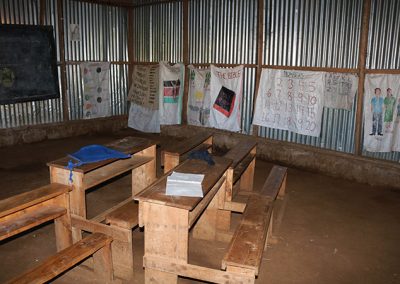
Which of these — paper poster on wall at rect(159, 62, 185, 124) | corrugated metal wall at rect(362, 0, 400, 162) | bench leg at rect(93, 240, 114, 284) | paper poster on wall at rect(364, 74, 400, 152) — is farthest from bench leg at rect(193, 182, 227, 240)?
paper poster on wall at rect(159, 62, 185, 124)

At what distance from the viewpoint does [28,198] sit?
347 cm

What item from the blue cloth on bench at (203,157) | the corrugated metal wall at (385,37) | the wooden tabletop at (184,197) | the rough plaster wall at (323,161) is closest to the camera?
Result: the wooden tabletop at (184,197)

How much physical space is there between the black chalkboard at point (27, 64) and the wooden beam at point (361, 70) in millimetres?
7074

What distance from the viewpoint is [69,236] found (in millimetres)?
3910

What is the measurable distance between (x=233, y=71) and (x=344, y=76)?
8.31 feet

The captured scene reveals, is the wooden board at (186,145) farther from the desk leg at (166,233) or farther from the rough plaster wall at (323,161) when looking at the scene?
the rough plaster wall at (323,161)

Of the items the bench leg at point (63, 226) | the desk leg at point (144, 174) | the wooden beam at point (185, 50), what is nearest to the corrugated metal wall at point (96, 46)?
the wooden beam at point (185, 50)

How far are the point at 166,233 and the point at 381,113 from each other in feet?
16.0

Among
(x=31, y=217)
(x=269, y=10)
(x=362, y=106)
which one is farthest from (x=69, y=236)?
(x=269, y=10)

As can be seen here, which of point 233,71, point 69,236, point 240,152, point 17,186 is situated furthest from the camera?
point 233,71

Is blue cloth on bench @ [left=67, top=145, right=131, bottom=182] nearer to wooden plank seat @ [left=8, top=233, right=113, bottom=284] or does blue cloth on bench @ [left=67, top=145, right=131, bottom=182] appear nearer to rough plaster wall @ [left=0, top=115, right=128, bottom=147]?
wooden plank seat @ [left=8, top=233, right=113, bottom=284]

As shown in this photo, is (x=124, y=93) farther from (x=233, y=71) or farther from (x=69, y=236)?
(x=69, y=236)

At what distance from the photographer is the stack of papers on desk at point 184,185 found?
3.27m

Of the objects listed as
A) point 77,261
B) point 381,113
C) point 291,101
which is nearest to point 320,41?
point 291,101
